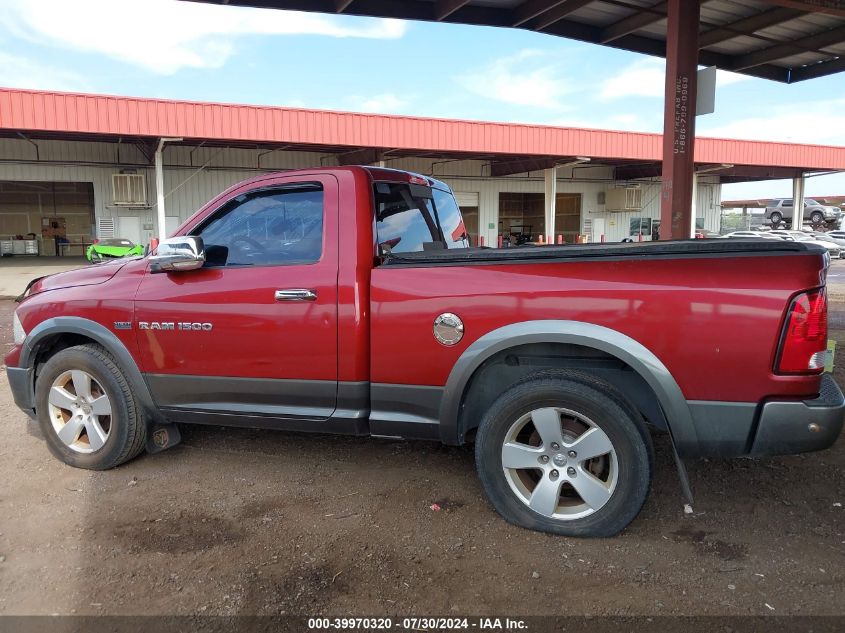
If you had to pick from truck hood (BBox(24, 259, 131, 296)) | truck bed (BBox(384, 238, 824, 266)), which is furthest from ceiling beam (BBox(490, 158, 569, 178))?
truck bed (BBox(384, 238, 824, 266))

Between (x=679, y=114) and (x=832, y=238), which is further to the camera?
(x=832, y=238)

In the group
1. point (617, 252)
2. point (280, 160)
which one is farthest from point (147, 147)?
point (617, 252)

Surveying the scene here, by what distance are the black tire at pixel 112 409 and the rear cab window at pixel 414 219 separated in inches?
75.4

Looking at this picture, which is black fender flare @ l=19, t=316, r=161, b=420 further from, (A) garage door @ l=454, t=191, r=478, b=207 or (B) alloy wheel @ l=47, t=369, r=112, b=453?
(A) garage door @ l=454, t=191, r=478, b=207

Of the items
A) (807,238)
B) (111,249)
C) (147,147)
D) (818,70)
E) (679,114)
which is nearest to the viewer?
(679,114)

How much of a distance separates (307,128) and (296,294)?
61.6ft

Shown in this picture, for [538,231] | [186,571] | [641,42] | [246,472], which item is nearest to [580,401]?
[186,571]

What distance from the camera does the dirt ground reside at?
2.63 meters

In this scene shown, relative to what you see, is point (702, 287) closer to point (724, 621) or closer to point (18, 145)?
point (724, 621)

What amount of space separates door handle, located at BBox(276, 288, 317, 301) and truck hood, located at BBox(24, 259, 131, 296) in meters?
1.26

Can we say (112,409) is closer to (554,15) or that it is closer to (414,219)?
(414,219)

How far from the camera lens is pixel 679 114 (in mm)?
7328

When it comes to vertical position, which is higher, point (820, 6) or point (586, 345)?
point (820, 6)

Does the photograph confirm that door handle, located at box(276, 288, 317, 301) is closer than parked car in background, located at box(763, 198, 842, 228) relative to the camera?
Yes
